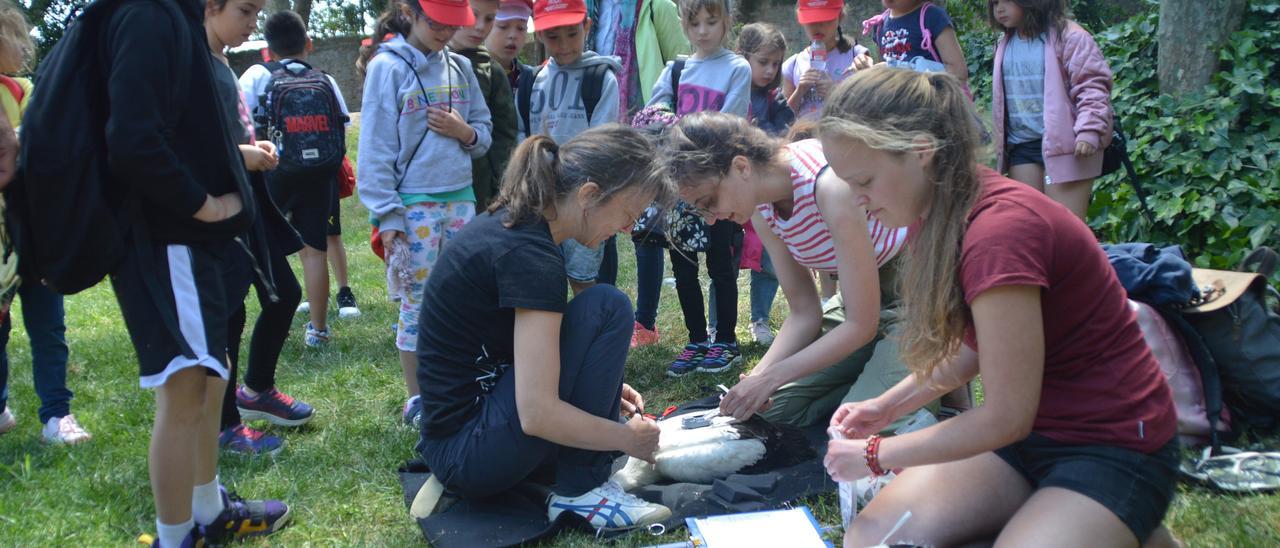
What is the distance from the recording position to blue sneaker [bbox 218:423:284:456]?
3346mm

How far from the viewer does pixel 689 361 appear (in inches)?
167

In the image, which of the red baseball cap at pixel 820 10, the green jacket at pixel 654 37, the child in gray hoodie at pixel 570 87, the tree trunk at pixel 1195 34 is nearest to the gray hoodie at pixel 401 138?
the child in gray hoodie at pixel 570 87

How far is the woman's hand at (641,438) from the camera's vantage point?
8.84 feet

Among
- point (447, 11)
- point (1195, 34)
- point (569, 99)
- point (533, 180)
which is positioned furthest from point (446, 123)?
point (1195, 34)

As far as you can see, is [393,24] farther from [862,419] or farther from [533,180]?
[862,419]

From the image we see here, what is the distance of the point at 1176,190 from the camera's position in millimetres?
4719

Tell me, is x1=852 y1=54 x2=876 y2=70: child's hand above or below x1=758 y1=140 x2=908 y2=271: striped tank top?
above

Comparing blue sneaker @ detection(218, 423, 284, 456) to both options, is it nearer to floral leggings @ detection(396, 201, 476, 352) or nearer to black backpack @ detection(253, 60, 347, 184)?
floral leggings @ detection(396, 201, 476, 352)

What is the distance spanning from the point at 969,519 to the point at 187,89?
2.10 m

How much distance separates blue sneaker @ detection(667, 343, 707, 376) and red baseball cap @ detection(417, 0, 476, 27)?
5.47 ft

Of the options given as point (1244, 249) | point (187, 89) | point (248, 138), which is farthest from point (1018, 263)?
point (1244, 249)

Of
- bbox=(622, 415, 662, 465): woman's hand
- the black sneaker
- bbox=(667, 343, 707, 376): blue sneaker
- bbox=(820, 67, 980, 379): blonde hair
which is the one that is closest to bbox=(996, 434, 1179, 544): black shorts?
bbox=(820, 67, 980, 379): blonde hair

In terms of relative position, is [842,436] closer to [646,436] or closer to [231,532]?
[646,436]

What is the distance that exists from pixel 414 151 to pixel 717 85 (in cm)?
148
